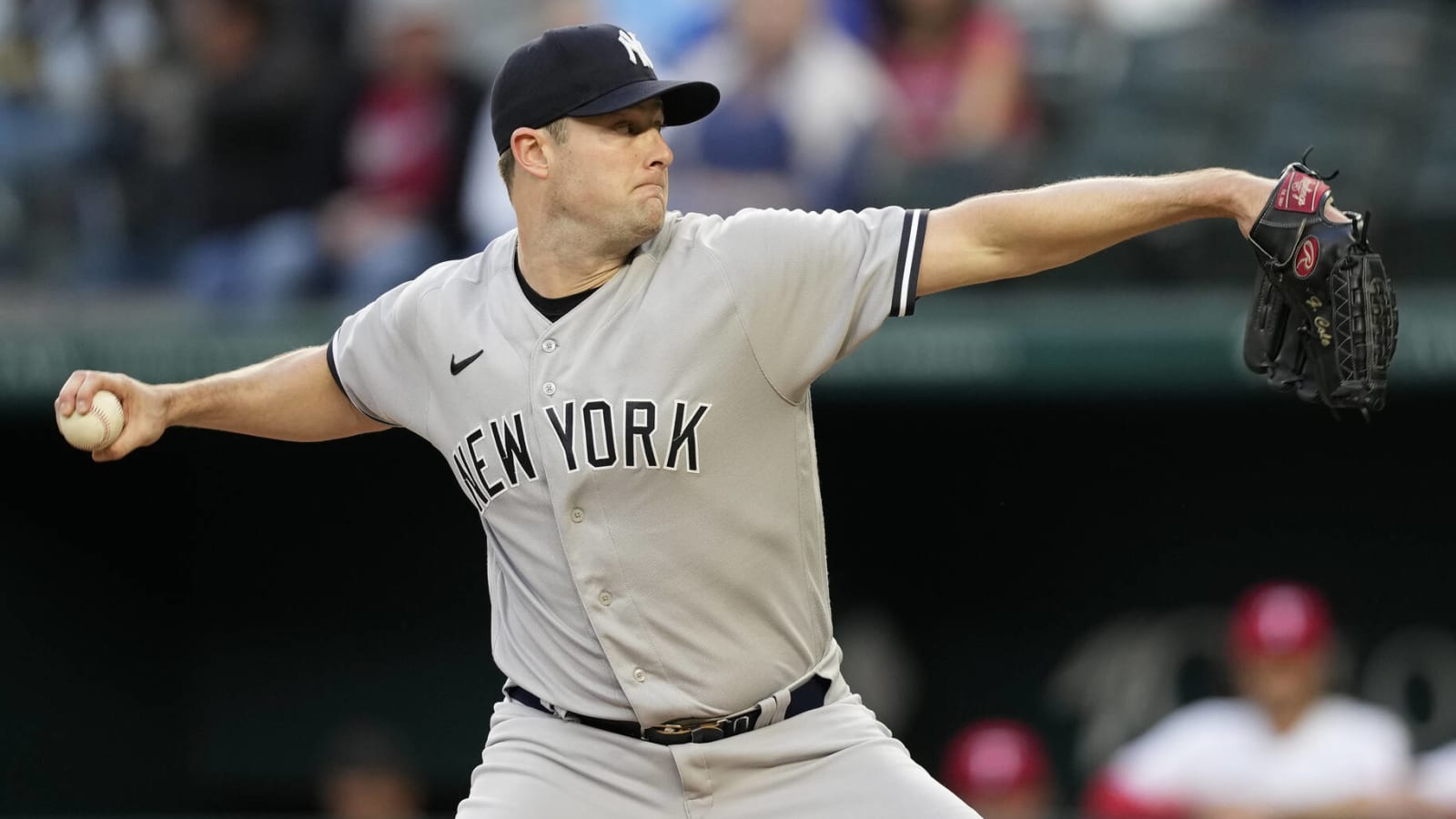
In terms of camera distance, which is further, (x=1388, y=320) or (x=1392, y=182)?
(x=1392, y=182)

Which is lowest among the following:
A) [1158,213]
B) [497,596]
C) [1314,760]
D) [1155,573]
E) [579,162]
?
[1314,760]

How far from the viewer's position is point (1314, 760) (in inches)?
231

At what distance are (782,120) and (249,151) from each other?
6.26ft

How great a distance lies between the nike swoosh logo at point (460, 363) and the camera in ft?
11.5

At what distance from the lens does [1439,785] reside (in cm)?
574

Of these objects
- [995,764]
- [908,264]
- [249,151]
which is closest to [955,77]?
[995,764]

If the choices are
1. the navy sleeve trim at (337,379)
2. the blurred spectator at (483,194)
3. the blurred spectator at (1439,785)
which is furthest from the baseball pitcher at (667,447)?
the blurred spectator at (483,194)

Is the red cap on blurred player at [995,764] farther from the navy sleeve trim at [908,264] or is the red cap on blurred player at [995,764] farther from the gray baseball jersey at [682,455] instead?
the navy sleeve trim at [908,264]

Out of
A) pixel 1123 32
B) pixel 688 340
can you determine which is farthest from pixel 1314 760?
pixel 688 340

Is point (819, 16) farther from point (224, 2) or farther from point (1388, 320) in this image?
point (1388, 320)

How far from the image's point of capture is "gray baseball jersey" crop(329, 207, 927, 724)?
11.0 feet

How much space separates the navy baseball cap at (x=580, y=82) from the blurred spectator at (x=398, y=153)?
3272mm

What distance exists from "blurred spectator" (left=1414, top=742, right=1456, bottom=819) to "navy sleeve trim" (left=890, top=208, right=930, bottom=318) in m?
3.00

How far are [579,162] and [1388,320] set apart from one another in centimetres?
132
